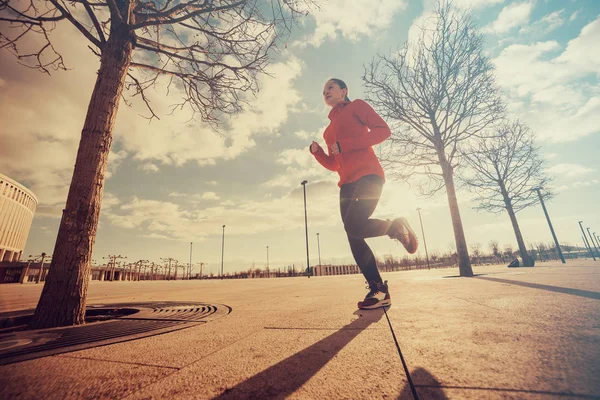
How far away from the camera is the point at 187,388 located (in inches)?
30.0

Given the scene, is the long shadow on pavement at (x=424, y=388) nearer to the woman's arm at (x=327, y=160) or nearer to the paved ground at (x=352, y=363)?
the paved ground at (x=352, y=363)

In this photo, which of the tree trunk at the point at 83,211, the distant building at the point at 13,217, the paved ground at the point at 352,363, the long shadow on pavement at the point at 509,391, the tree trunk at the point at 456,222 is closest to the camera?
the long shadow on pavement at the point at 509,391

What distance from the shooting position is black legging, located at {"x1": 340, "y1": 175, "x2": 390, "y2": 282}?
7.98 feet

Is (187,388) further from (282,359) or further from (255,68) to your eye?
(255,68)

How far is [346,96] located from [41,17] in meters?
3.70

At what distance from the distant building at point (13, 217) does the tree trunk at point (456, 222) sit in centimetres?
6636

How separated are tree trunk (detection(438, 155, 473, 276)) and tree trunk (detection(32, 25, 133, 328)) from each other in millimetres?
7641

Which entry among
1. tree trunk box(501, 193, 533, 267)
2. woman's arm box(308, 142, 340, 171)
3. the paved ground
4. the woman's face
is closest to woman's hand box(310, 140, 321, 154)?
woman's arm box(308, 142, 340, 171)

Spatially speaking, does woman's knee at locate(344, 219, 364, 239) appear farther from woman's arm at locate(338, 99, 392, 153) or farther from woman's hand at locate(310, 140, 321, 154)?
woman's hand at locate(310, 140, 321, 154)

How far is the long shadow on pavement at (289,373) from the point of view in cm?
70

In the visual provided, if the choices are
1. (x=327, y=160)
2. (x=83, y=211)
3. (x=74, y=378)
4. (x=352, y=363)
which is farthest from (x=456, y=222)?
(x=74, y=378)

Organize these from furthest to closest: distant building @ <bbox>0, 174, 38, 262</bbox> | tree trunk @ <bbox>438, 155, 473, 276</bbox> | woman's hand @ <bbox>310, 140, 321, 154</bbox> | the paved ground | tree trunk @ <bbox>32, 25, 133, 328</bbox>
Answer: distant building @ <bbox>0, 174, 38, 262</bbox>
tree trunk @ <bbox>438, 155, 473, 276</bbox>
woman's hand @ <bbox>310, 140, 321, 154</bbox>
tree trunk @ <bbox>32, 25, 133, 328</bbox>
the paved ground

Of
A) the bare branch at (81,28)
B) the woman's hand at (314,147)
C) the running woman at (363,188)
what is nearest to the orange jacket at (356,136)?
the running woman at (363,188)

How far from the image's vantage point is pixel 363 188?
243cm
